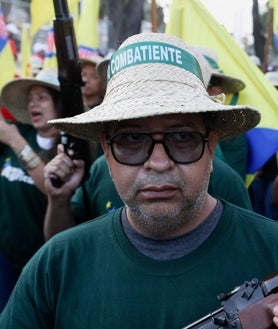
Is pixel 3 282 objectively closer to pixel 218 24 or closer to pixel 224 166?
pixel 224 166

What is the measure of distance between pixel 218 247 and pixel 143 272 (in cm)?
22

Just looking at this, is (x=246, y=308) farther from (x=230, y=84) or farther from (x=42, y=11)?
(x=42, y=11)

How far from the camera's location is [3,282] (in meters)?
3.54

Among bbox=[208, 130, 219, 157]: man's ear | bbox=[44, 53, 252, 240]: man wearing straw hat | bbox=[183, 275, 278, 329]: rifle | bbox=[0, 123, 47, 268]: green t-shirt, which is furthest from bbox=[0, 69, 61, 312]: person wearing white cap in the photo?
bbox=[183, 275, 278, 329]: rifle

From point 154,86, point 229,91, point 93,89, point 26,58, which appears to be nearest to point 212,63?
point 229,91

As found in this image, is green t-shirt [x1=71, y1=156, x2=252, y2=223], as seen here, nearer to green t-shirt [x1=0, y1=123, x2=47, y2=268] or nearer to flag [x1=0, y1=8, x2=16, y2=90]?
green t-shirt [x1=0, y1=123, x2=47, y2=268]

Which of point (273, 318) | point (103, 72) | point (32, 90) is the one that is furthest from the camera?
point (32, 90)

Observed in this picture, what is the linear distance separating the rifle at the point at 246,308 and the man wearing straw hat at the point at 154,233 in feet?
0.34

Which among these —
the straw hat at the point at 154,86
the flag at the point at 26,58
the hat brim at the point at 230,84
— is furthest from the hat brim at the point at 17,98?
the straw hat at the point at 154,86

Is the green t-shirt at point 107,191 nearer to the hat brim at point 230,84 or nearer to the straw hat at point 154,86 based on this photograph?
the straw hat at point 154,86

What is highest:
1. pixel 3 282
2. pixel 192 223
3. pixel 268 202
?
pixel 192 223

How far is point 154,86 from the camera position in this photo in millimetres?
1600

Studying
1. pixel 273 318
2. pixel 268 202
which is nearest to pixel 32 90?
pixel 268 202

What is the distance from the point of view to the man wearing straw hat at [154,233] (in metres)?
1.57
